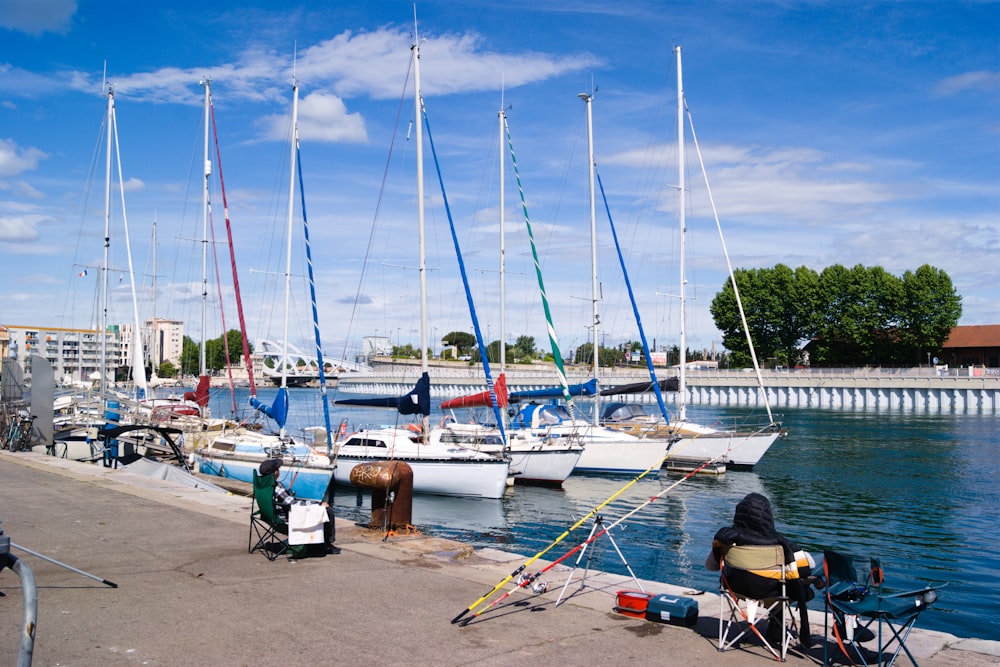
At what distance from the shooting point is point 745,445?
123 ft

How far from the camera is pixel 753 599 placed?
8312 millimetres

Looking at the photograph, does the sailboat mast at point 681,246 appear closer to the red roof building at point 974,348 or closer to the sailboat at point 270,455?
the sailboat at point 270,455

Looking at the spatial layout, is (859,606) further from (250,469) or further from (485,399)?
(250,469)

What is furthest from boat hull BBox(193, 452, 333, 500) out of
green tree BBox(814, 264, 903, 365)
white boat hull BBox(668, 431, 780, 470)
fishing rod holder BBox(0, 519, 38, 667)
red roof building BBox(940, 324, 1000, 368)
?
red roof building BBox(940, 324, 1000, 368)

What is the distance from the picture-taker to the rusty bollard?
13906 mm

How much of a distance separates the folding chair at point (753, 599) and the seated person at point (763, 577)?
4 centimetres

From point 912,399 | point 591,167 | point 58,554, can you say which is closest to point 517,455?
point 591,167

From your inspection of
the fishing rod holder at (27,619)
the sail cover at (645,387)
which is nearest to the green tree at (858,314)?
the sail cover at (645,387)

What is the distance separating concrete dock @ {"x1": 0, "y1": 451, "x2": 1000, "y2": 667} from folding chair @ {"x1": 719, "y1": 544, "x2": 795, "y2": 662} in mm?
170

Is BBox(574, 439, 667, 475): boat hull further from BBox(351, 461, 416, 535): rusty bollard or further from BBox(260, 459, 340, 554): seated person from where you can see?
BBox(260, 459, 340, 554): seated person

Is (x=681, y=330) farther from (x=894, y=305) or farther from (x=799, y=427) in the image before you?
(x=894, y=305)

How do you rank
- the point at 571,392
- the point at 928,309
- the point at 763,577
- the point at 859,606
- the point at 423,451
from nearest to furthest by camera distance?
the point at 859,606
the point at 763,577
the point at 423,451
the point at 571,392
the point at 928,309

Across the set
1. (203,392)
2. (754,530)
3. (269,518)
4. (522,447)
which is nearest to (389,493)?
(269,518)

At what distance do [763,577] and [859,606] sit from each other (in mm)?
915
